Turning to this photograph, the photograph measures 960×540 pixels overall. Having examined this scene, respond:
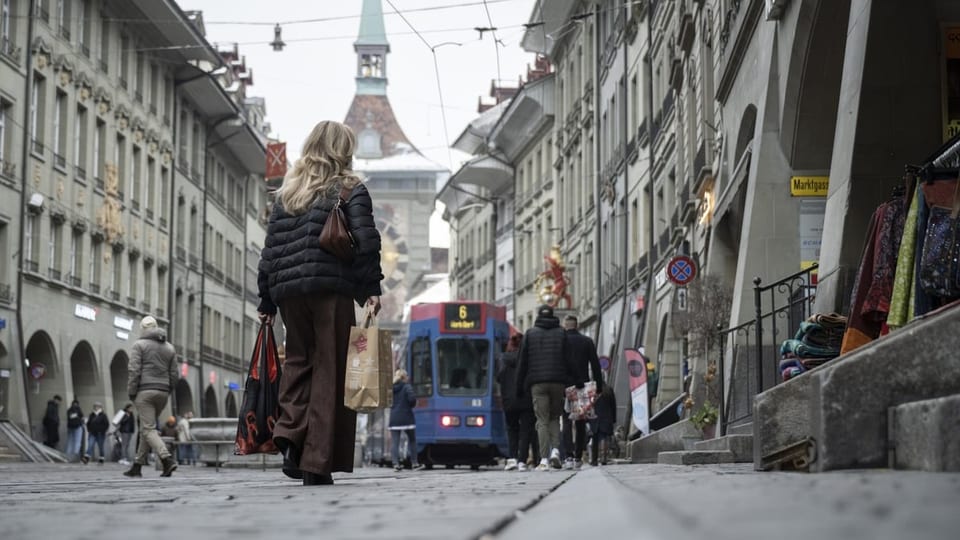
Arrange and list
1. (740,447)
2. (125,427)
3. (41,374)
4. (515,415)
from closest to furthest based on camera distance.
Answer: (740,447) → (515,415) → (41,374) → (125,427)

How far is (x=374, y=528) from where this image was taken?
4.65m

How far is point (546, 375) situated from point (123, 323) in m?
33.3

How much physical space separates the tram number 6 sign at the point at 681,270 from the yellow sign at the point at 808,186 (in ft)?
21.3

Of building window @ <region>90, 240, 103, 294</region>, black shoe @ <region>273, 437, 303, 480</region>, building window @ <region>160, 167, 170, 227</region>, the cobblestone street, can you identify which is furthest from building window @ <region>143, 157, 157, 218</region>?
the cobblestone street

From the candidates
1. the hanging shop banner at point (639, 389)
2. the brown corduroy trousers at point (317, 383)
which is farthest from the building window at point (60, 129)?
the brown corduroy trousers at point (317, 383)

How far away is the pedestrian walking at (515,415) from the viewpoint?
61.7 ft

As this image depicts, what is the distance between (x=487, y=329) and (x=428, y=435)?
2.45m

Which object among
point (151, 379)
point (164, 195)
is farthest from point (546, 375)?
point (164, 195)

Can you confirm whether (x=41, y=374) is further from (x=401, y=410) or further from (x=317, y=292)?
(x=317, y=292)

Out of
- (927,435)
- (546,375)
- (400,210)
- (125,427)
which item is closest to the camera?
(927,435)

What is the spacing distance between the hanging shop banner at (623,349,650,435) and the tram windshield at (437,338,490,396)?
5476mm

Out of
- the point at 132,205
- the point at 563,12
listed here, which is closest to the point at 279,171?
the point at 132,205

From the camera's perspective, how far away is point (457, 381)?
32.6 meters

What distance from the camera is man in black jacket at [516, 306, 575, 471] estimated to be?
17.9m
